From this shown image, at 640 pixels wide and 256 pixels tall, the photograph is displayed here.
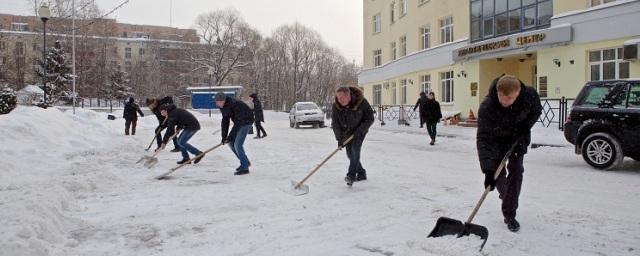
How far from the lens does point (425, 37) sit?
29.5 meters

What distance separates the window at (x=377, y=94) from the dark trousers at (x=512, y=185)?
32730 mm

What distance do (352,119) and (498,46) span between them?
1671cm

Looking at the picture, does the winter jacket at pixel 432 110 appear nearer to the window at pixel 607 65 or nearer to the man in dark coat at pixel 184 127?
the man in dark coat at pixel 184 127

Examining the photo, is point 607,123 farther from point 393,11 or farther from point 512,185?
point 393,11

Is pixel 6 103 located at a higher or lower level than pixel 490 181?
higher

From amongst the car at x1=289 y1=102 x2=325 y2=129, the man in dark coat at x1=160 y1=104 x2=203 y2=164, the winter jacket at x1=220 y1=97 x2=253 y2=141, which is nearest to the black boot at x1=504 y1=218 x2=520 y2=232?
the winter jacket at x1=220 y1=97 x2=253 y2=141

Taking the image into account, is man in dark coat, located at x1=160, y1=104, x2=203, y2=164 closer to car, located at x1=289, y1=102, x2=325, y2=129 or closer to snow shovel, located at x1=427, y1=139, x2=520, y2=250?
snow shovel, located at x1=427, y1=139, x2=520, y2=250

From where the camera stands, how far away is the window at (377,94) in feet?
124

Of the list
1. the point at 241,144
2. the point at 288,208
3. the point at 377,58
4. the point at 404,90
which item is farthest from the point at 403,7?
the point at 288,208

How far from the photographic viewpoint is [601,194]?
6754 mm

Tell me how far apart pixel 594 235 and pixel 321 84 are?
69851 mm

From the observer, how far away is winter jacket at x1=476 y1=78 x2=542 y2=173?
182 inches

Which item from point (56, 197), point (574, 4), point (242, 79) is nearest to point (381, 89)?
point (574, 4)

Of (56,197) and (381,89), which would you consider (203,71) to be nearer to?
(381,89)
